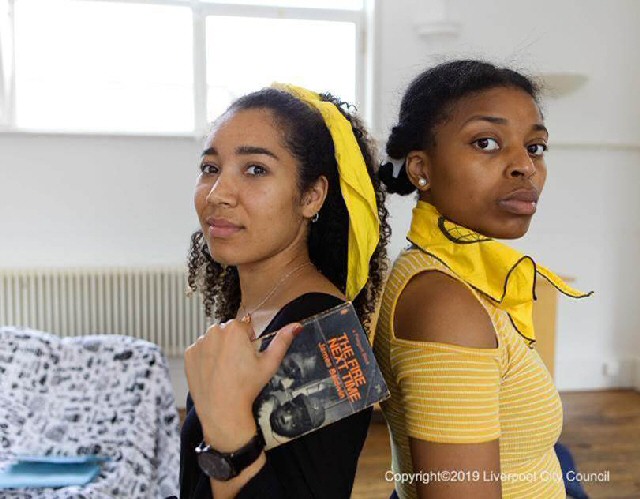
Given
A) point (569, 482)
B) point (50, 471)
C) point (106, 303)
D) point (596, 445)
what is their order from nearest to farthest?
point (569, 482) < point (50, 471) < point (596, 445) < point (106, 303)

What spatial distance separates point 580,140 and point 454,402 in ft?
12.8

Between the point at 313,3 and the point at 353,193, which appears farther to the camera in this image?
the point at 313,3

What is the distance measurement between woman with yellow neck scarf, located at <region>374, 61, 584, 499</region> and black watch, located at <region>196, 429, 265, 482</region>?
0.18m

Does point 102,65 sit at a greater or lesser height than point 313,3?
lesser

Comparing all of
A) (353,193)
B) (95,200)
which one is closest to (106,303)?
(95,200)

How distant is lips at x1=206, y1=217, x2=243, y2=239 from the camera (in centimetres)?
93

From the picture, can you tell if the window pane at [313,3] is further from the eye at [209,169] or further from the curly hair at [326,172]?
the eye at [209,169]

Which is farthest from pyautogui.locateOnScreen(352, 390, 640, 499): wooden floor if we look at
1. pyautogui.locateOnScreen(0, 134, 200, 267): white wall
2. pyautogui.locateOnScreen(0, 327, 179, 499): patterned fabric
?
pyautogui.locateOnScreen(0, 134, 200, 267): white wall

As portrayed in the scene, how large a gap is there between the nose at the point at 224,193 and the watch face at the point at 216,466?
33 centimetres

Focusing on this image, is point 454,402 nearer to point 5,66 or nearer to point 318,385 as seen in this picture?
point 318,385

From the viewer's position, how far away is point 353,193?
0.96 metres

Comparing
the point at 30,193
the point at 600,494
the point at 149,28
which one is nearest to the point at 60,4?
the point at 149,28

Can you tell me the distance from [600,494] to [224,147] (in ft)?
8.06

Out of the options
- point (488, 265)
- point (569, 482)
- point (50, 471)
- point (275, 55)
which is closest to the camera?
point (488, 265)
